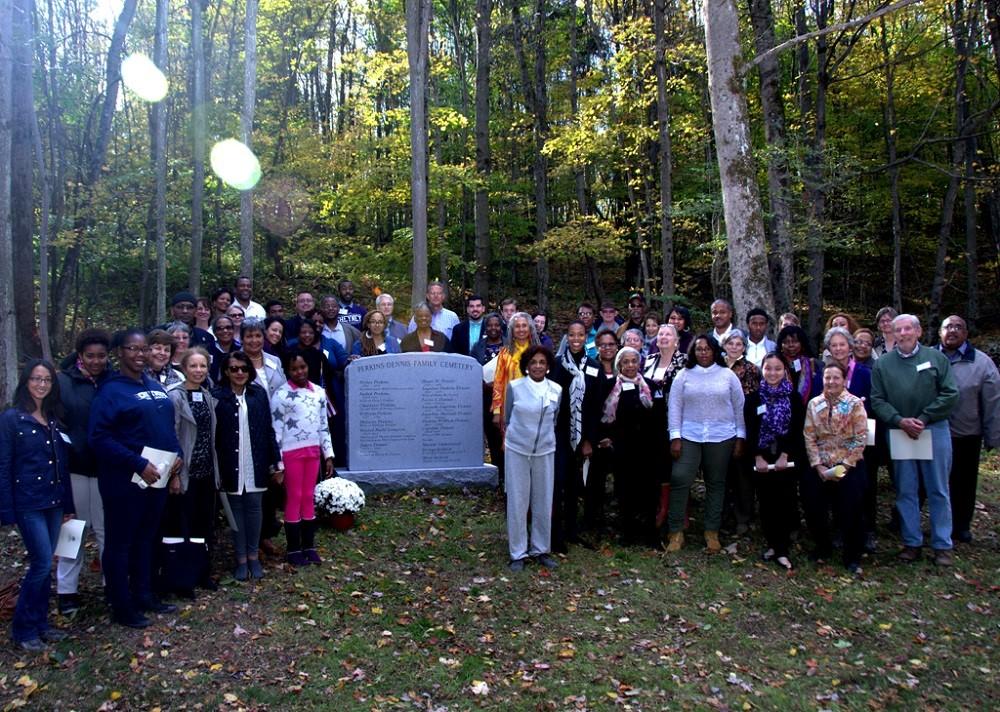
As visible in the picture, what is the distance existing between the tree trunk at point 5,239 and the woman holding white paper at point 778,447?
7.24 meters

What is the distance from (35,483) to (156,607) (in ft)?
4.11

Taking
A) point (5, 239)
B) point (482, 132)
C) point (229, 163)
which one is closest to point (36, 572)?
point (5, 239)

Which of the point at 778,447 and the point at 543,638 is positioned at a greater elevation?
the point at 778,447

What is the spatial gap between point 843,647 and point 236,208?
19.3 m

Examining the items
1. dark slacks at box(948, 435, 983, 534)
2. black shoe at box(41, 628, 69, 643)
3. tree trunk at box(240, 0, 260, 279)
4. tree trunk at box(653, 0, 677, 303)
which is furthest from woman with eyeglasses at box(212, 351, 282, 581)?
tree trunk at box(240, 0, 260, 279)

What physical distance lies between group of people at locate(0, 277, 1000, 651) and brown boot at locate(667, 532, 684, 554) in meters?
0.02

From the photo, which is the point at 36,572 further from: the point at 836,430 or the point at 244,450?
the point at 836,430

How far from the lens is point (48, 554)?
16.5 ft

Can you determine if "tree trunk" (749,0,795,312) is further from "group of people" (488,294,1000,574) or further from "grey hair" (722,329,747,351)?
"grey hair" (722,329,747,351)

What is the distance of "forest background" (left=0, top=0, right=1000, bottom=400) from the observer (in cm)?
1521

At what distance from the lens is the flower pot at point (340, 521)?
726 cm

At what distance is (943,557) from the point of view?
6.64 meters

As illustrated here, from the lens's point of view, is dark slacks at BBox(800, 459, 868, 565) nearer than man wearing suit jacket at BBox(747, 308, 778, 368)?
Yes

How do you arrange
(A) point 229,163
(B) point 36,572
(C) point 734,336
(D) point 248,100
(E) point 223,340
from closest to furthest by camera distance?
(B) point 36,572 < (C) point 734,336 < (E) point 223,340 < (D) point 248,100 < (A) point 229,163
